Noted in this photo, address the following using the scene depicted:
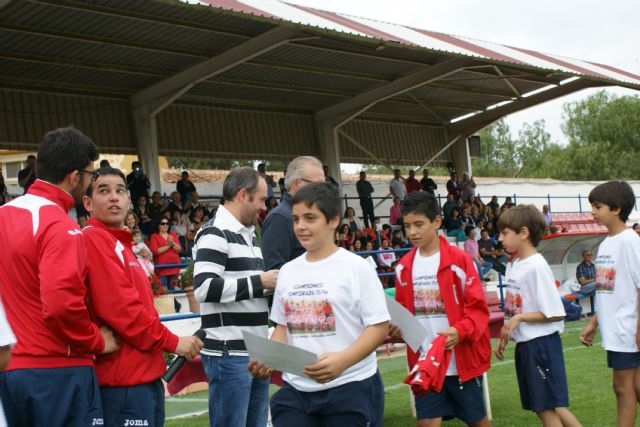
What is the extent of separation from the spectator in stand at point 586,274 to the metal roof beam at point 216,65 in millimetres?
8115

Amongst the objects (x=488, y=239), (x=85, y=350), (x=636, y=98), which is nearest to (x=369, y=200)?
(x=488, y=239)

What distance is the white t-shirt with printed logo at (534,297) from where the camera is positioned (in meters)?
5.76

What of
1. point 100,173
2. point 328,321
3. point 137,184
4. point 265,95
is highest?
point 265,95

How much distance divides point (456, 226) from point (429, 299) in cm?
A: 2122

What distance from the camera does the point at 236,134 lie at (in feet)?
89.4

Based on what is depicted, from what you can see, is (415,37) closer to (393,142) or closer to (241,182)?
(393,142)

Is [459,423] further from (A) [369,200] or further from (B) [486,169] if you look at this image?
(B) [486,169]

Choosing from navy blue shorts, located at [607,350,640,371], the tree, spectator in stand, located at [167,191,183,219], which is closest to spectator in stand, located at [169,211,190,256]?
spectator in stand, located at [167,191,183,219]

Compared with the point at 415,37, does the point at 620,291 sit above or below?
below

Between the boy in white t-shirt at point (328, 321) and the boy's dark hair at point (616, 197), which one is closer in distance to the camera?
the boy in white t-shirt at point (328, 321)

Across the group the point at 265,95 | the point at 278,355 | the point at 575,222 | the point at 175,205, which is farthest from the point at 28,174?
the point at 575,222

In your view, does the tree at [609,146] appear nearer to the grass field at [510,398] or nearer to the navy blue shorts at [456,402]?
the grass field at [510,398]

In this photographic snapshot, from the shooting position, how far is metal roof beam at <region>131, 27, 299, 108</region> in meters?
19.3

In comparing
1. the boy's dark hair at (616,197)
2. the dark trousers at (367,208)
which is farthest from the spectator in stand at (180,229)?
the boy's dark hair at (616,197)
